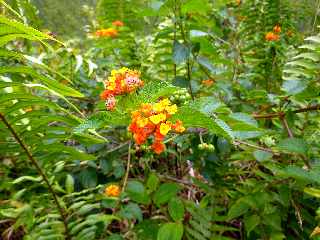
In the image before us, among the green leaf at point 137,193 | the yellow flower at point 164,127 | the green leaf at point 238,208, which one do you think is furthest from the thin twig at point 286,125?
the yellow flower at point 164,127

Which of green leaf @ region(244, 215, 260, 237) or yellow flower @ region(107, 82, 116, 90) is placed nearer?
yellow flower @ region(107, 82, 116, 90)

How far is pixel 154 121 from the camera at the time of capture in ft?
4.37

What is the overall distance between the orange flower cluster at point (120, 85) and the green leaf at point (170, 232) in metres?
0.66

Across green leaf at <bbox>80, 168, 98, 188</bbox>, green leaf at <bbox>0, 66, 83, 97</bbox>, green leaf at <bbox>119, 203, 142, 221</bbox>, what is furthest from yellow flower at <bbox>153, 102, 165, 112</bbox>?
green leaf at <bbox>80, 168, 98, 188</bbox>

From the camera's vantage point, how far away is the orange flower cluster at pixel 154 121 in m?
1.34

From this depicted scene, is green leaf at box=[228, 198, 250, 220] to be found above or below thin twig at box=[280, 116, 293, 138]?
below

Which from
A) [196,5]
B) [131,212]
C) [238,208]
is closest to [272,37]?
[196,5]

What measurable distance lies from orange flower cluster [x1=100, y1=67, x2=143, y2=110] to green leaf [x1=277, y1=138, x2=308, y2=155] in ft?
2.35

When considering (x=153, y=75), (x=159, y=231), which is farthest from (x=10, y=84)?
(x=153, y=75)

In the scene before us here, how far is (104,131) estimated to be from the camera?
8.66 ft

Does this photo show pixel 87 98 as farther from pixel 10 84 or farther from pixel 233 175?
pixel 10 84

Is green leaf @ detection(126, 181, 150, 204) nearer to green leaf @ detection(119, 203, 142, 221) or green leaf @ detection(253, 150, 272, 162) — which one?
green leaf @ detection(119, 203, 142, 221)

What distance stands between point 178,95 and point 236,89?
107 centimetres

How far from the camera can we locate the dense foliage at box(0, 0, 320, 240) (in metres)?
1.44
